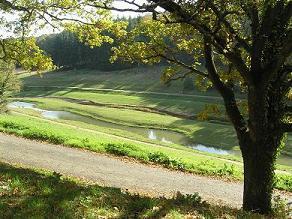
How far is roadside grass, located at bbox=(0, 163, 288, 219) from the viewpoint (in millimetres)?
8555

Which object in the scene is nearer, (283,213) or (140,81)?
(283,213)

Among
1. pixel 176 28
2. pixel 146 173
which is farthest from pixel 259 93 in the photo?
pixel 146 173

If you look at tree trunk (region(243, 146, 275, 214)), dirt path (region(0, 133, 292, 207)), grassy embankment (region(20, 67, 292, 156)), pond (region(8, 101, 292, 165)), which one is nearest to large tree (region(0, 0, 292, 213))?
tree trunk (region(243, 146, 275, 214))

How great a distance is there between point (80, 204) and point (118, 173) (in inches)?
393

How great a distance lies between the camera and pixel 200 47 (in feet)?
51.6

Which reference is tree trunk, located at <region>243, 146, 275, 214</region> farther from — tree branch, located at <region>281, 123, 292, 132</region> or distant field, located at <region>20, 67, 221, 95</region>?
distant field, located at <region>20, 67, 221, 95</region>

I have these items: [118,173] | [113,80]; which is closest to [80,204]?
[118,173]

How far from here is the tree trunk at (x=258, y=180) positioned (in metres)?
12.6

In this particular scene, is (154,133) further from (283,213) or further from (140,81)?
(140,81)

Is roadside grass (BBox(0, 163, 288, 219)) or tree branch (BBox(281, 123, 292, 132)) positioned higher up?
tree branch (BBox(281, 123, 292, 132))

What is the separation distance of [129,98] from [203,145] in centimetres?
4962

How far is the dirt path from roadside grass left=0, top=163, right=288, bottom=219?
6307mm

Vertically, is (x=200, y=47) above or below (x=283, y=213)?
above

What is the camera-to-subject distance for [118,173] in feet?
62.5
